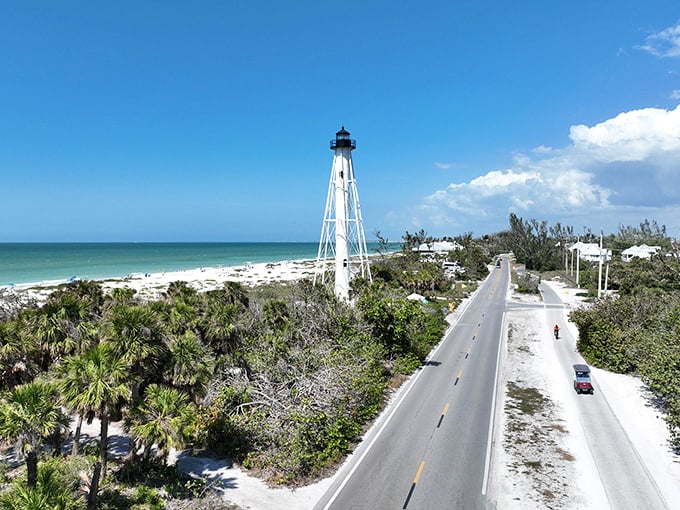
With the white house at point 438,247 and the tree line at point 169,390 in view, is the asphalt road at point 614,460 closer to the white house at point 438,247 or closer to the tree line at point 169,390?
the tree line at point 169,390

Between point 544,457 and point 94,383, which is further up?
point 94,383

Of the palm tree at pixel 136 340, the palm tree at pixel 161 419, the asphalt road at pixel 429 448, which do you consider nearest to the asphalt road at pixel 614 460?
the asphalt road at pixel 429 448

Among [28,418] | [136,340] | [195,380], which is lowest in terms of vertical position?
[195,380]

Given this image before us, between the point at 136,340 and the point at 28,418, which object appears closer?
the point at 28,418

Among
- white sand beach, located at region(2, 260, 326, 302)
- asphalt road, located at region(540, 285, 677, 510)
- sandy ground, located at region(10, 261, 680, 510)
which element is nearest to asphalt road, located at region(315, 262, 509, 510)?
sandy ground, located at region(10, 261, 680, 510)

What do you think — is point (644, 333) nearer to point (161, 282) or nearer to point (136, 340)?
point (136, 340)

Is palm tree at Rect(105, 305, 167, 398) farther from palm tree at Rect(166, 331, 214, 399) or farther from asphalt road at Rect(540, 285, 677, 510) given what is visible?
asphalt road at Rect(540, 285, 677, 510)

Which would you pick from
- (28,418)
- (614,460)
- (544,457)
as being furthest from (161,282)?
(614,460)
